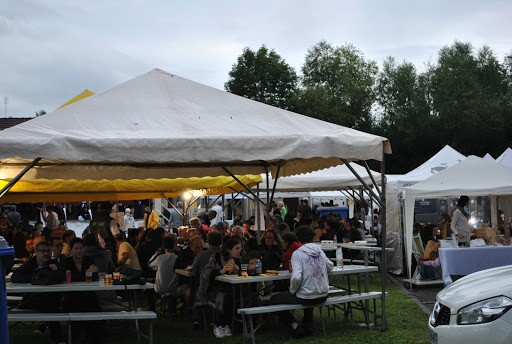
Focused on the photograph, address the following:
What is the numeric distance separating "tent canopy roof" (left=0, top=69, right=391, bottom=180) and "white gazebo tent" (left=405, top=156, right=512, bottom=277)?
491 centimetres

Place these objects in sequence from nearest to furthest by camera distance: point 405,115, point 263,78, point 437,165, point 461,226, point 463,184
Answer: point 461,226, point 463,184, point 437,165, point 405,115, point 263,78

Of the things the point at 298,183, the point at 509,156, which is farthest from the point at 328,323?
the point at 509,156

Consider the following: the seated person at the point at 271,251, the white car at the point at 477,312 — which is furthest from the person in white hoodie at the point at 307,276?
the white car at the point at 477,312

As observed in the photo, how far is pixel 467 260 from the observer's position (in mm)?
11352

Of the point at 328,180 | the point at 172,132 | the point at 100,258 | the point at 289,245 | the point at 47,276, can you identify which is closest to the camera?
the point at 47,276

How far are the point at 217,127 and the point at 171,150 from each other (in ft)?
2.90

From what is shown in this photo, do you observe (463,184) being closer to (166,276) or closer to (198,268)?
(198,268)

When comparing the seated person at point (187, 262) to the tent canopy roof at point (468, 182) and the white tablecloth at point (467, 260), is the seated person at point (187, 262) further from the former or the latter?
the tent canopy roof at point (468, 182)

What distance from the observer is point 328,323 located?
30.8 ft

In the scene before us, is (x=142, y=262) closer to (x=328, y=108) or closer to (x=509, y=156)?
(x=509, y=156)

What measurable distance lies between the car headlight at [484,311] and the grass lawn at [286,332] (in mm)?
2518

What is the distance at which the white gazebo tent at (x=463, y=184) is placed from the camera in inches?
517

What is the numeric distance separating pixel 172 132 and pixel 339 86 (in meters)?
53.9

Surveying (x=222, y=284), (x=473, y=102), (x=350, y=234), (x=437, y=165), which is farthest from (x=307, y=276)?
(x=473, y=102)
